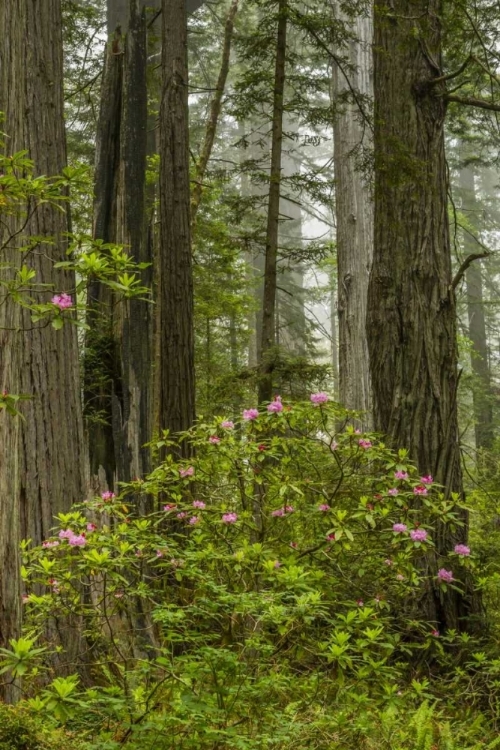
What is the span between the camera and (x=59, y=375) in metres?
5.11

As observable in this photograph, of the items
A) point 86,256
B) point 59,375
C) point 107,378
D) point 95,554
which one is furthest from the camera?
point 107,378

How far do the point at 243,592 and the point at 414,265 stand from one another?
3163mm

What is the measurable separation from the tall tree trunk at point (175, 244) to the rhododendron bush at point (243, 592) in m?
1.61

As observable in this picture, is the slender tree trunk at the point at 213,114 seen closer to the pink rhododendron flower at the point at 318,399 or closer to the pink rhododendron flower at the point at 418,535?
the pink rhododendron flower at the point at 318,399

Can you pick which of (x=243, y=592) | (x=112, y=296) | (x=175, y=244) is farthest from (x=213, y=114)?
(x=243, y=592)

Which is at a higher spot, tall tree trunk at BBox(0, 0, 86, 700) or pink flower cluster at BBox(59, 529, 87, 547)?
tall tree trunk at BBox(0, 0, 86, 700)

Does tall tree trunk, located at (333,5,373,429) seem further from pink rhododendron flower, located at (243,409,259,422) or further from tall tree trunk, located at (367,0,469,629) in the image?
pink rhododendron flower, located at (243,409,259,422)

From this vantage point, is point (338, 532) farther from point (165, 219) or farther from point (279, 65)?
point (279, 65)

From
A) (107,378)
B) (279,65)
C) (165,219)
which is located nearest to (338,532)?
(107,378)

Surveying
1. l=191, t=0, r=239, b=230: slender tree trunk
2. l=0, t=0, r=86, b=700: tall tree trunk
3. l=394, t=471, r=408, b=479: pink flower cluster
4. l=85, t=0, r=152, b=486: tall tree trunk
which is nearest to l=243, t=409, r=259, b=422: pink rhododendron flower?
l=394, t=471, r=408, b=479: pink flower cluster

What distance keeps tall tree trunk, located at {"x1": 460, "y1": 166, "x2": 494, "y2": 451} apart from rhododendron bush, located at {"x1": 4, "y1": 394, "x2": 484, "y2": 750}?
1444cm

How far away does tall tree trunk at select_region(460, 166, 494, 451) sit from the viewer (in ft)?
67.5

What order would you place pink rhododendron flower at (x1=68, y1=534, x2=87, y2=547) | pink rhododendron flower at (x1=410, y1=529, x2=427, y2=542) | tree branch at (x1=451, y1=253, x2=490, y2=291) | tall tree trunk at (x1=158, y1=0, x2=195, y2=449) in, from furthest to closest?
tall tree trunk at (x1=158, y1=0, x2=195, y2=449) → tree branch at (x1=451, y1=253, x2=490, y2=291) → pink rhododendron flower at (x1=410, y1=529, x2=427, y2=542) → pink rhododendron flower at (x1=68, y1=534, x2=87, y2=547)

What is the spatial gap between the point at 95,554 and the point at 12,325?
3.56 feet
